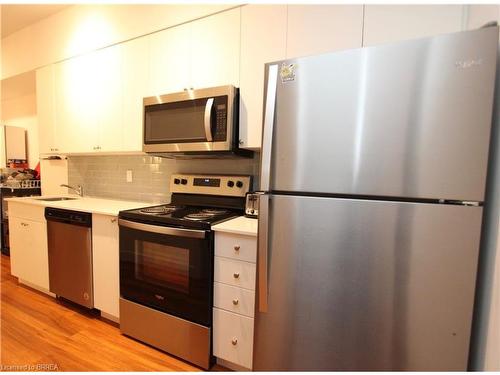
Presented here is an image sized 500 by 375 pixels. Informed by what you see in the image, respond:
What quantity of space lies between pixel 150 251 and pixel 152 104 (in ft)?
3.53

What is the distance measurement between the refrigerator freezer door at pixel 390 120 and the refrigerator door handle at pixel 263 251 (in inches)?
3.4

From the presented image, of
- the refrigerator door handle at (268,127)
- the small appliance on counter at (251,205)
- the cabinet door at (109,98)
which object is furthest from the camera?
the cabinet door at (109,98)

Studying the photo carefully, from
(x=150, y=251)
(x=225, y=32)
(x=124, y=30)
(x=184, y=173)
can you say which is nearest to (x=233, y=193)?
(x=184, y=173)

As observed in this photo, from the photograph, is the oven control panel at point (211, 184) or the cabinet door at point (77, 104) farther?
the cabinet door at point (77, 104)

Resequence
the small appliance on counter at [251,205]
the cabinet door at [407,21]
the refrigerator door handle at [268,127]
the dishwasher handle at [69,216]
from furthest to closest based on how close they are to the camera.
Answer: the dishwasher handle at [69,216], the small appliance on counter at [251,205], the cabinet door at [407,21], the refrigerator door handle at [268,127]

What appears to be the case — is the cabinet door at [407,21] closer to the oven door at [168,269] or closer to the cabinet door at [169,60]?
the cabinet door at [169,60]

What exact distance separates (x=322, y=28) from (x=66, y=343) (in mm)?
2635

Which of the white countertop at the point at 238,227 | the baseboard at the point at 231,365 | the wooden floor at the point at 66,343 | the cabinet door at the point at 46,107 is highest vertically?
the cabinet door at the point at 46,107

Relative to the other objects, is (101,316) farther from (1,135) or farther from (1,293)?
(1,135)

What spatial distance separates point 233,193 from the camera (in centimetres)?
187

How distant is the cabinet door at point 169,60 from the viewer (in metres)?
1.85

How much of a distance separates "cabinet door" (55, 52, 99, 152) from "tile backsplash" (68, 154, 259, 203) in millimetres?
314

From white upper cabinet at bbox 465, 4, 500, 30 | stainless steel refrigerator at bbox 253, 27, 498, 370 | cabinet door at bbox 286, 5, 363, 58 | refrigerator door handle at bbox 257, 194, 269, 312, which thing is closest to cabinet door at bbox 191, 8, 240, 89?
cabinet door at bbox 286, 5, 363, 58

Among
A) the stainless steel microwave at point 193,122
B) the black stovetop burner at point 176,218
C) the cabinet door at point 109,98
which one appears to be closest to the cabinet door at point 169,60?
the stainless steel microwave at point 193,122
